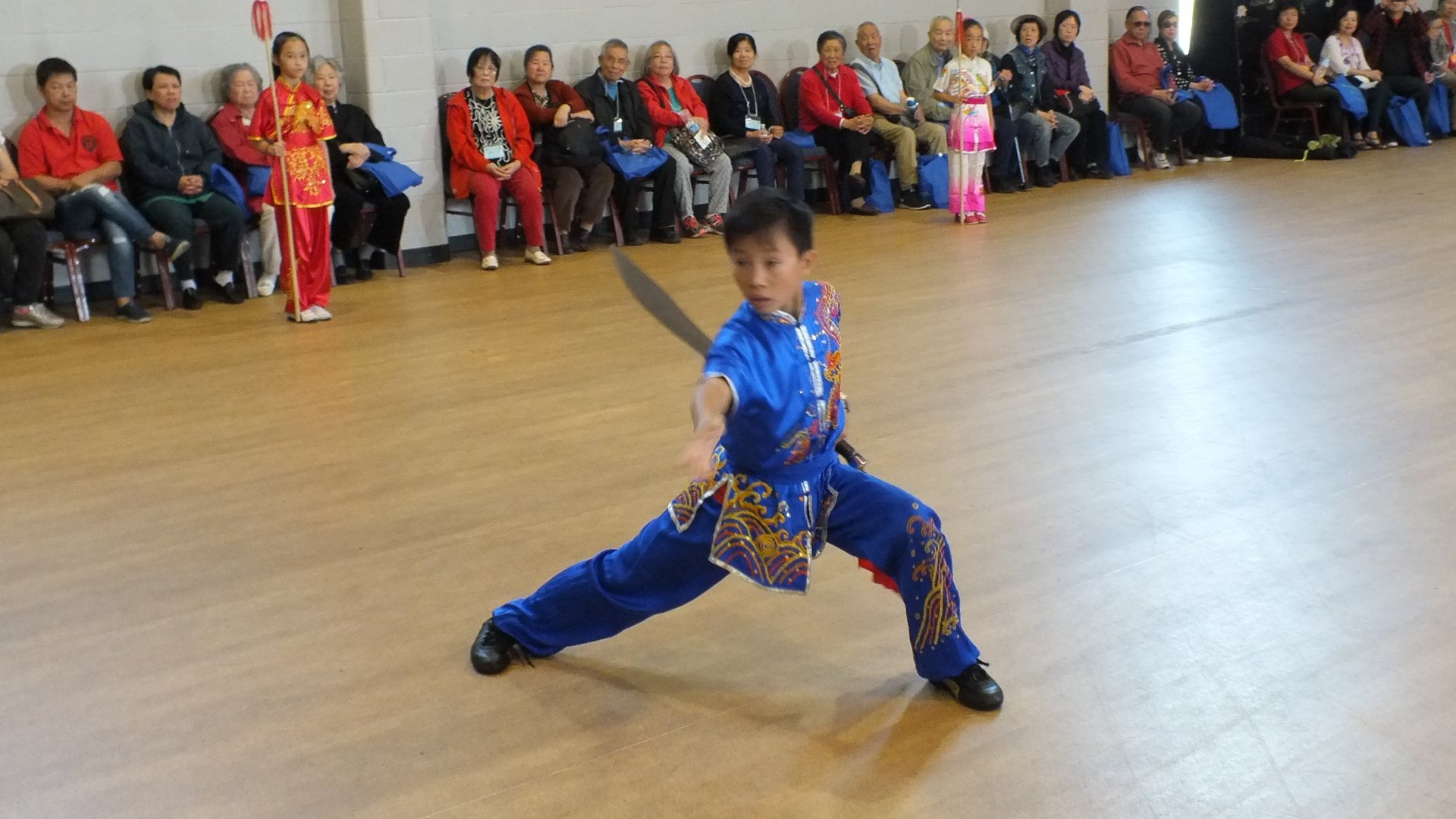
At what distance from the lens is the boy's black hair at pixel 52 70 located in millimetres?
6156

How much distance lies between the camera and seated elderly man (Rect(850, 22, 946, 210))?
9016mm

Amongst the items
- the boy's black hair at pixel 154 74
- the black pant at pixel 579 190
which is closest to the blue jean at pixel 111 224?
the boy's black hair at pixel 154 74

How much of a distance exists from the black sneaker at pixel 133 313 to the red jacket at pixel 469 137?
1834 mm

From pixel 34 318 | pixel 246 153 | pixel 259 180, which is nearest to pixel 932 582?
pixel 34 318

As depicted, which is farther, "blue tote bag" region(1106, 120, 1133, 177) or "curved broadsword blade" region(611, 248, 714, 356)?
"blue tote bag" region(1106, 120, 1133, 177)

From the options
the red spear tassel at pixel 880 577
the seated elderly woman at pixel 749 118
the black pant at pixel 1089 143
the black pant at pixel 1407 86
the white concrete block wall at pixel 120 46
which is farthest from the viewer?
the black pant at pixel 1407 86

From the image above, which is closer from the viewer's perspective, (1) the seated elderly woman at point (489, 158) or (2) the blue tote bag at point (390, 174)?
(2) the blue tote bag at point (390, 174)

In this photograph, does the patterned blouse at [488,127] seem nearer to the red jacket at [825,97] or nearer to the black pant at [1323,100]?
the red jacket at [825,97]

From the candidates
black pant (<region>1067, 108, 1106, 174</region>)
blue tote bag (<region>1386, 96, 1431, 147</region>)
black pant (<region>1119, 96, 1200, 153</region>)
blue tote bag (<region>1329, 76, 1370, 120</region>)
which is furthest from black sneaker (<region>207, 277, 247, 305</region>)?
blue tote bag (<region>1386, 96, 1431, 147</region>)

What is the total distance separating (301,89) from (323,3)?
62.6 inches

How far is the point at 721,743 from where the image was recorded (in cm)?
230

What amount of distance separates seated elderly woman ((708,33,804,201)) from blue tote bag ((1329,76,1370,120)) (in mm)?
4789

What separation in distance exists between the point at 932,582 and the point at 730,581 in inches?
31.1

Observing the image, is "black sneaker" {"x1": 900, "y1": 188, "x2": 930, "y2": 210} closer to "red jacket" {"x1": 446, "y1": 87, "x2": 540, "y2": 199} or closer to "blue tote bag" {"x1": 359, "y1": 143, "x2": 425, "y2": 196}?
"red jacket" {"x1": 446, "y1": 87, "x2": 540, "y2": 199}
